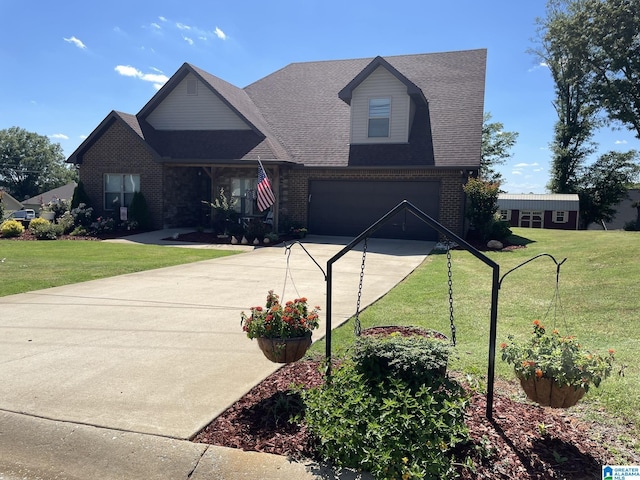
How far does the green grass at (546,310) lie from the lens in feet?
14.0

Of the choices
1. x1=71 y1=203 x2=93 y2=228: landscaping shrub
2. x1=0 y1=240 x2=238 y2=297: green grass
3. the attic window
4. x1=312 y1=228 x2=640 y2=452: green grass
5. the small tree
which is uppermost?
the attic window

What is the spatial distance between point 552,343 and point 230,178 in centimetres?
1794

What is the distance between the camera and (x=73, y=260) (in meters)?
12.4

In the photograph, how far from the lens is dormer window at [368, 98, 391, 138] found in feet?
61.2

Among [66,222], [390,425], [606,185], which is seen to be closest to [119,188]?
[66,222]

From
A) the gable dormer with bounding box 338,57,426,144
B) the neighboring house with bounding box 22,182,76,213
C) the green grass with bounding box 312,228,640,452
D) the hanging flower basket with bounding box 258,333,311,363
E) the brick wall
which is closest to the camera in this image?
the hanging flower basket with bounding box 258,333,311,363

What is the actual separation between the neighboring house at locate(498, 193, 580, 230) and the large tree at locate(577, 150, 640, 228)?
4685 mm

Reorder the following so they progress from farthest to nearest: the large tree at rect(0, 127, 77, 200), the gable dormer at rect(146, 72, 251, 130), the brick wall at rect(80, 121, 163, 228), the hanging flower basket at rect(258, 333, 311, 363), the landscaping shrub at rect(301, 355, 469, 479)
Answer: the large tree at rect(0, 127, 77, 200)
the gable dormer at rect(146, 72, 251, 130)
the brick wall at rect(80, 121, 163, 228)
the hanging flower basket at rect(258, 333, 311, 363)
the landscaping shrub at rect(301, 355, 469, 479)

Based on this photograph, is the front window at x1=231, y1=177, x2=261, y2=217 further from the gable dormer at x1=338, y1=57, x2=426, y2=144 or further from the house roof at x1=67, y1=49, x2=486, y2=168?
the gable dormer at x1=338, y1=57, x2=426, y2=144

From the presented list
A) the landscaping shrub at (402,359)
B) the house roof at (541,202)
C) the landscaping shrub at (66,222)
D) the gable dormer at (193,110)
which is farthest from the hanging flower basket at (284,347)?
the house roof at (541,202)

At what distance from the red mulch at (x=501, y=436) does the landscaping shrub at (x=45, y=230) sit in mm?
17710

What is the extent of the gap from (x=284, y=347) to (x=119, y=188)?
18682mm

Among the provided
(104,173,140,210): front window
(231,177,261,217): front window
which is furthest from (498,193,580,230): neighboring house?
(104,173,140,210): front window

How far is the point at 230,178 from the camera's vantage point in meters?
20.1
